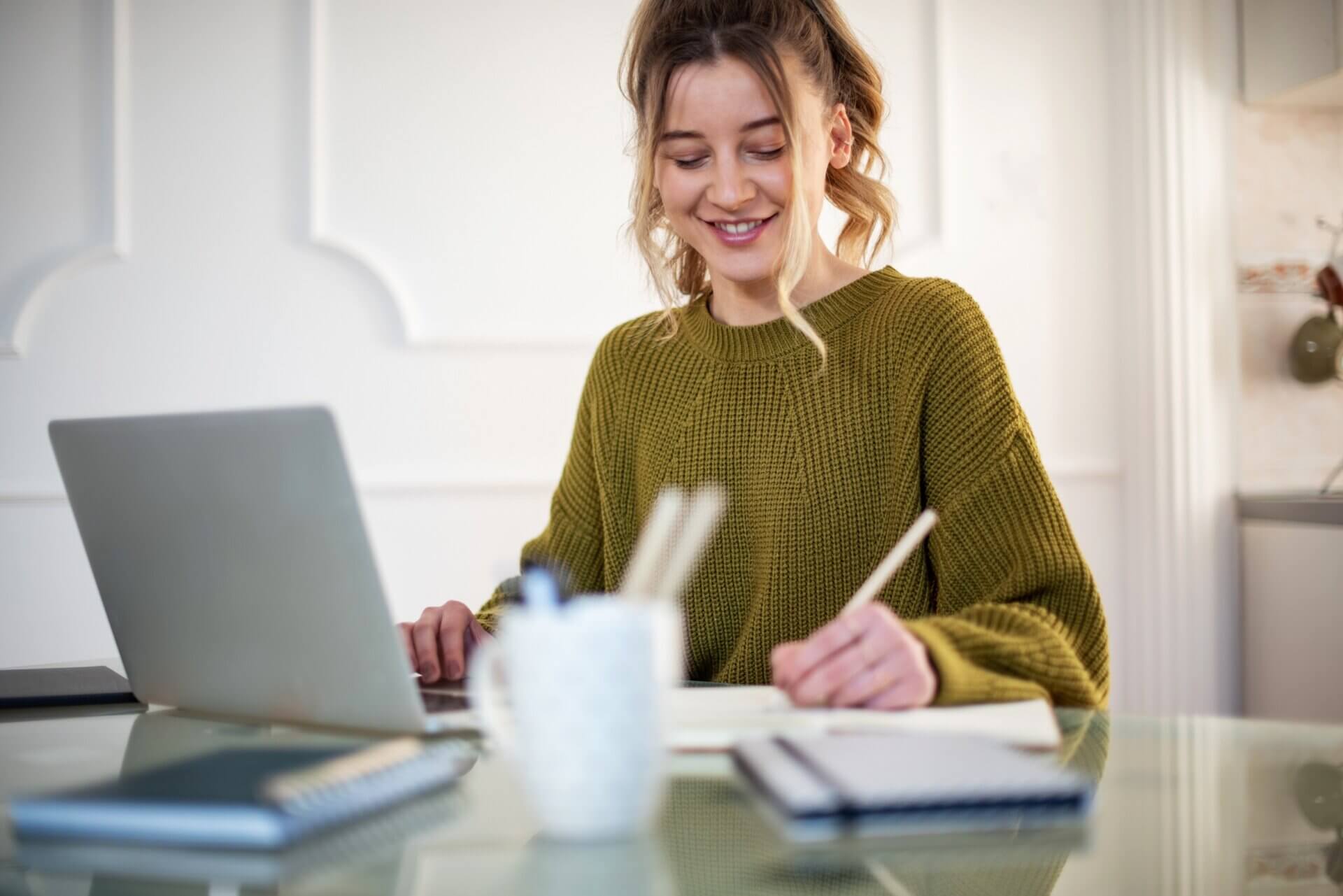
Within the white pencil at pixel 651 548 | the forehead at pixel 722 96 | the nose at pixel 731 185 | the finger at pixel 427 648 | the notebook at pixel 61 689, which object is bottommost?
the notebook at pixel 61 689

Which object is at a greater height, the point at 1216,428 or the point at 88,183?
the point at 88,183

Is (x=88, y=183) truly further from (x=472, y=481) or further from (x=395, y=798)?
(x=395, y=798)

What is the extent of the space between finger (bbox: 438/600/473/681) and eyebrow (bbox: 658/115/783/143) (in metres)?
0.54

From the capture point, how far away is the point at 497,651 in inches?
24.5

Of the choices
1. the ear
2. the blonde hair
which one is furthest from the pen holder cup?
the ear

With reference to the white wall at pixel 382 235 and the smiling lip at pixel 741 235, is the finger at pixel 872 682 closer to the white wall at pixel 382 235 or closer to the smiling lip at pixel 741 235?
the smiling lip at pixel 741 235

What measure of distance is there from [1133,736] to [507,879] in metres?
0.46

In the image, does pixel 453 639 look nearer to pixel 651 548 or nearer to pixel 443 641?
pixel 443 641

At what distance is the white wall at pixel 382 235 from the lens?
2371 millimetres

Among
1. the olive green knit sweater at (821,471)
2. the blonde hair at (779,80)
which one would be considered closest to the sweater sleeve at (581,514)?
the olive green knit sweater at (821,471)

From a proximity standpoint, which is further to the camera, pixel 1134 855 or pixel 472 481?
pixel 472 481

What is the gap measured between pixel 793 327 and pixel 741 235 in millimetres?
120

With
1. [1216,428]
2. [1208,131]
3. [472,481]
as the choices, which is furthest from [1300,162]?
[472,481]

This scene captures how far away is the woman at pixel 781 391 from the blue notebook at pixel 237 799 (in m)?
0.44
